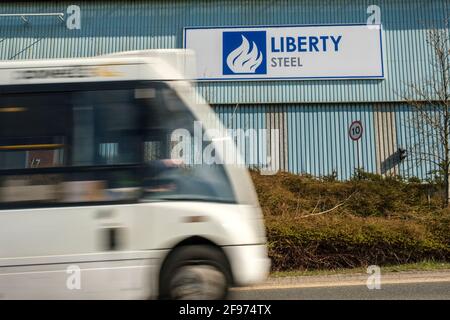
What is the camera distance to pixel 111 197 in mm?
5488

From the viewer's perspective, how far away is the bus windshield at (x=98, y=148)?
5.49 m

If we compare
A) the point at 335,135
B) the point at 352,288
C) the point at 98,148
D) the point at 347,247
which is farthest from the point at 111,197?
the point at 335,135

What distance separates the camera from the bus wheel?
5367mm

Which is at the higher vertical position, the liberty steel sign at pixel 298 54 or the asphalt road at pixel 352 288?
the liberty steel sign at pixel 298 54

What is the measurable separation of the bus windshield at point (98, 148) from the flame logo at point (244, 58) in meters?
14.8

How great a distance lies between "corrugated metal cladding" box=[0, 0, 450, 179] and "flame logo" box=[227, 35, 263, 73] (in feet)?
2.14

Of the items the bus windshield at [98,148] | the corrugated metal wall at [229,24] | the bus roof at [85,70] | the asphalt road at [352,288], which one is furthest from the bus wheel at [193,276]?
the corrugated metal wall at [229,24]

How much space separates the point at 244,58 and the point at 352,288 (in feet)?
44.0

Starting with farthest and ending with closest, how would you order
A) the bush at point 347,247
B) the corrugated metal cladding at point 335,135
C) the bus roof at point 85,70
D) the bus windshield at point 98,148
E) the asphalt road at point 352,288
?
1. the corrugated metal cladding at point 335,135
2. the bush at point 347,247
3. the asphalt road at point 352,288
4. the bus roof at point 85,70
5. the bus windshield at point 98,148

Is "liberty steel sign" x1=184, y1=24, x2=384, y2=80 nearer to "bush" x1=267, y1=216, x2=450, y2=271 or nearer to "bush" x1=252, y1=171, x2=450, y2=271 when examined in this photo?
"bush" x1=252, y1=171, x2=450, y2=271

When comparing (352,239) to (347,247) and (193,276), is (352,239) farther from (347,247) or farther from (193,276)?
(193,276)

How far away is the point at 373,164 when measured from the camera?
19.8 meters

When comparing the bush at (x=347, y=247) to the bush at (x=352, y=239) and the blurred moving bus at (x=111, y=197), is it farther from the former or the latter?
the blurred moving bus at (x=111, y=197)
